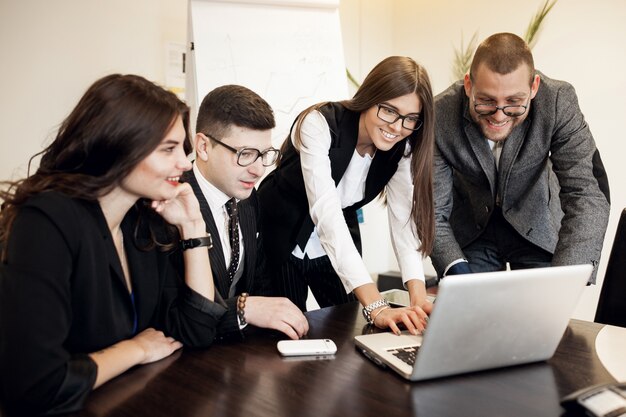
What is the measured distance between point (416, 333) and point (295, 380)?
38 cm

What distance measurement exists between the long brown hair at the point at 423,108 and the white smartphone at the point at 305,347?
→ 71 centimetres

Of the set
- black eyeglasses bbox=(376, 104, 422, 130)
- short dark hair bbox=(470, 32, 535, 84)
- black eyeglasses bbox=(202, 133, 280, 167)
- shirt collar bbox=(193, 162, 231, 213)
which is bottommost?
shirt collar bbox=(193, 162, 231, 213)

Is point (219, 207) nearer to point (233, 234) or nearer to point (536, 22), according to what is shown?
point (233, 234)

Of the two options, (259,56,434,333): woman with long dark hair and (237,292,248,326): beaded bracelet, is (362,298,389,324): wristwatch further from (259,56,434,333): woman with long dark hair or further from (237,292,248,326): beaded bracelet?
(237,292,248,326): beaded bracelet

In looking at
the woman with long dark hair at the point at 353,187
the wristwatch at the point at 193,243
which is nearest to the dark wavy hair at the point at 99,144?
the wristwatch at the point at 193,243

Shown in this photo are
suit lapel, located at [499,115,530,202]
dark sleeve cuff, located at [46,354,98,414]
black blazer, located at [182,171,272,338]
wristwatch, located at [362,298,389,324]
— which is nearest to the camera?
dark sleeve cuff, located at [46,354,98,414]

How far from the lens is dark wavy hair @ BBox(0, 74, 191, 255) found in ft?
3.37

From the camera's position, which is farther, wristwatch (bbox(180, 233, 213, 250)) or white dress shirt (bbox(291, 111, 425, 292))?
white dress shirt (bbox(291, 111, 425, 292))

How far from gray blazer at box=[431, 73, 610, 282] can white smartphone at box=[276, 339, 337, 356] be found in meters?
0.82

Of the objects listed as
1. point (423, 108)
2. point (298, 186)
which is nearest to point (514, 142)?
point (423, 108)

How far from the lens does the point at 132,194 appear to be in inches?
44.3

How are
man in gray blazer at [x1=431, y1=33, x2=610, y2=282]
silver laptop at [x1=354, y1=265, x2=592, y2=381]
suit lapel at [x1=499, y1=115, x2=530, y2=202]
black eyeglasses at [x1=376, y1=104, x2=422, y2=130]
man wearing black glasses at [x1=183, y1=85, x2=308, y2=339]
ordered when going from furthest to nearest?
suit lapel at [x1=499, y1=115, x2=530, y2=202]
man in gray blazer at [x1=431, y1=33, x2=610, y2=282]
black eyeglasses at [x1=376, y1=104, x2=422, y2=130]
man wearing black glasses at [x1=183, y1=85, x2=308, y2=339]
silver laptop at [x1=354, y1=265, x2=592, y2=381]

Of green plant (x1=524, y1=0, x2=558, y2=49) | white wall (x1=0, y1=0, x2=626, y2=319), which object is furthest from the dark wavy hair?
green plant (x1=524, y1=0, x2=558, y2=49)

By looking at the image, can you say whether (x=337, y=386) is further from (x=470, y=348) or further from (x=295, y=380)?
(x=470, y=348)
